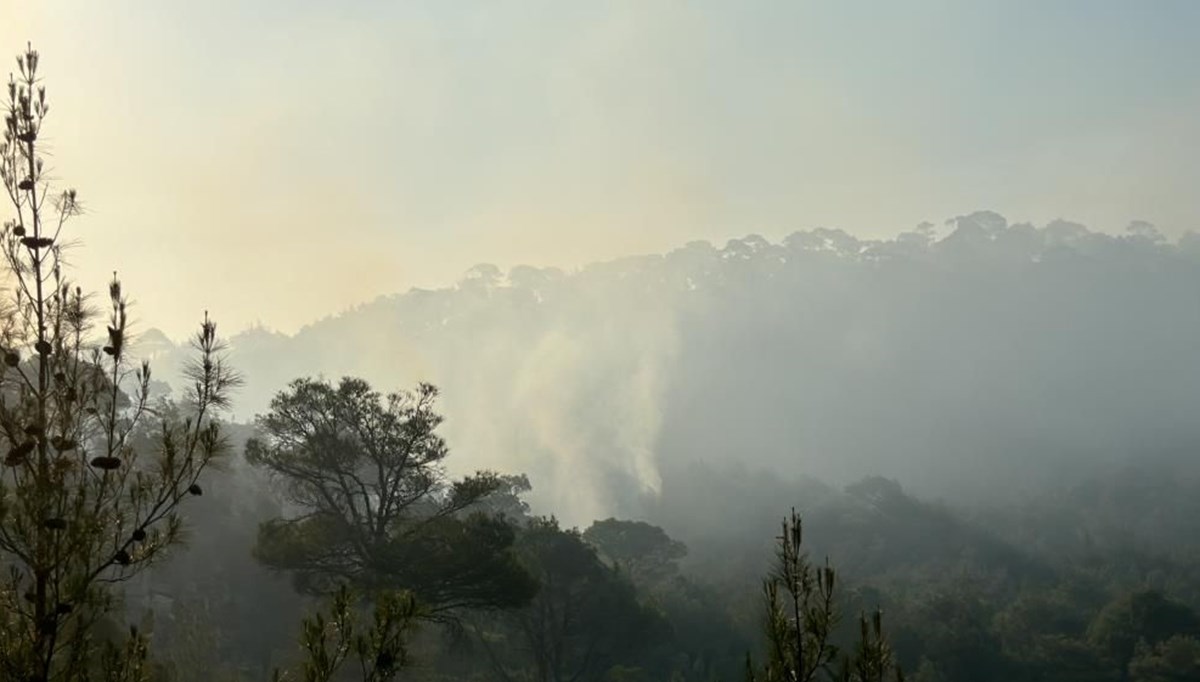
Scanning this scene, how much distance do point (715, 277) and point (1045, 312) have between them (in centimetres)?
5076

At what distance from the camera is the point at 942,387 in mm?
118250

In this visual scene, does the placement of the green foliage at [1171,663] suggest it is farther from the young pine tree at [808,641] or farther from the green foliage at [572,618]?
the young pine tree at [808,641]

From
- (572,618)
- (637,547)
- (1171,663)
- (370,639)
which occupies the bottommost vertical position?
(1171,663)

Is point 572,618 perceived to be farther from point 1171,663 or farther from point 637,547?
point 1171,663

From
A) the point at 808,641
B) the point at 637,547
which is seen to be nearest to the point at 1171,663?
the point at 637,547

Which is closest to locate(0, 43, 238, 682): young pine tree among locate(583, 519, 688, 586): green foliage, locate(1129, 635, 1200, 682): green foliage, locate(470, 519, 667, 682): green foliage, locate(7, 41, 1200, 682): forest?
locate(7, 41, 1200, 682): forest

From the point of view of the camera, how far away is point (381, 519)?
2267 centimetres

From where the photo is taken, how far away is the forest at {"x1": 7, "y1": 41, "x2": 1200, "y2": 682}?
7113 millimetres

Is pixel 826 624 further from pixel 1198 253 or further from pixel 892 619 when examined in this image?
pixel 1198 253

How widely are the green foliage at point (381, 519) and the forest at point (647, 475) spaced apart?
0.08 meters

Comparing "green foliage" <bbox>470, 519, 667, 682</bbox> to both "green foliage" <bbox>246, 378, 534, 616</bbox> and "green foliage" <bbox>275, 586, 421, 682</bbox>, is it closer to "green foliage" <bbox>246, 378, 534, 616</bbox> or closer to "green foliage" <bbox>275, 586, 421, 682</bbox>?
"green foliage" <bbox>246, 378, 534, 616</bbox>

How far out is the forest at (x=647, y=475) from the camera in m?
7.11

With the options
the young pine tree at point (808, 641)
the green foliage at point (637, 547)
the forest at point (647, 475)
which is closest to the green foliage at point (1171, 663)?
the forest at point (647, 475)

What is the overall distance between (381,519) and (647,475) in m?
73.6
